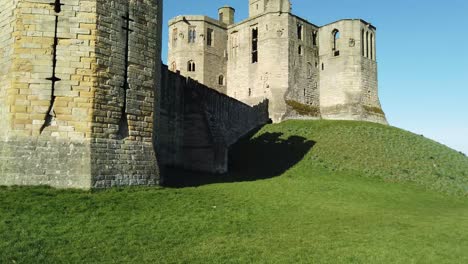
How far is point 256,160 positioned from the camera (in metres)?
26.3

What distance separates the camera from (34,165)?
12.0 meters

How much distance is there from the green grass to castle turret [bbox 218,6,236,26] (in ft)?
102

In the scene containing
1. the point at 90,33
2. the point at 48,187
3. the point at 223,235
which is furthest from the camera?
the point at 90,33

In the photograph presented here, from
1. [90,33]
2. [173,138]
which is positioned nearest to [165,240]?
[90,33]

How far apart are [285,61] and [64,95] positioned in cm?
3174

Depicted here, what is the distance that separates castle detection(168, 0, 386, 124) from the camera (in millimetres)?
42281

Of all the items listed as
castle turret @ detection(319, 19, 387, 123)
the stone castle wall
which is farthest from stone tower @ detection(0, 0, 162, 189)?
castle turret @ detection(319, 19, 387, 123)

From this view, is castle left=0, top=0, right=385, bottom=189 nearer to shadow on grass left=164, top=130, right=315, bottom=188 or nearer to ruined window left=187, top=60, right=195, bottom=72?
shadow on grass left=164, top=130, right=315, bottom=188

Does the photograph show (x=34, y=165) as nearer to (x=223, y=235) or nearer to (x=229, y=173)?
(x=223, y=235)

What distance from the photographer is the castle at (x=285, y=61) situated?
4228 centimetres

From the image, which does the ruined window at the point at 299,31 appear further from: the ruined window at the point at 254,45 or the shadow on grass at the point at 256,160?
the shadow on grass at the point at 256,160

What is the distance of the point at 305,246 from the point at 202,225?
274 centimetres

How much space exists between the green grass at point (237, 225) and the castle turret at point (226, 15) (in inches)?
1226

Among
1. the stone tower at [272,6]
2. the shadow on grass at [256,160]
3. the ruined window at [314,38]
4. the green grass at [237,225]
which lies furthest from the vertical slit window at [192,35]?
the green grass at [237,225]
